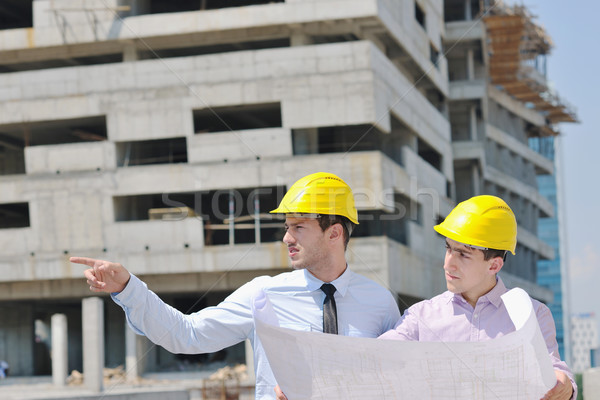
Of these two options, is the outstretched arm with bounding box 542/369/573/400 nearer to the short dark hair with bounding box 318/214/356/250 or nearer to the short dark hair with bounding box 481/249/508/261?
the short dark hair with bounding box 481/249/508/261

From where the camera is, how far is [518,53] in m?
54.5

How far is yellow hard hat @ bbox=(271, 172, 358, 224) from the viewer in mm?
4387

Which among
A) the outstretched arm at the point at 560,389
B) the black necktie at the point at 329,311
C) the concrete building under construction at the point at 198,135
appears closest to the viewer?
the outstretched arm at the point at 560,389

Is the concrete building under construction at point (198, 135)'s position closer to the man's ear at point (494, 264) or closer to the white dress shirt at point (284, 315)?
the white dress shirt at point (284, 315)

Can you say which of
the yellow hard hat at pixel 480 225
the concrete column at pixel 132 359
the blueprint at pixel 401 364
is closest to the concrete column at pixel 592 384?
the yellow hard hat at pixel 480 225

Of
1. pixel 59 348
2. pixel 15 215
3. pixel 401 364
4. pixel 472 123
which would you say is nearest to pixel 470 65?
pixel 472 123

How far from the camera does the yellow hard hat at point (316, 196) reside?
4387 mm

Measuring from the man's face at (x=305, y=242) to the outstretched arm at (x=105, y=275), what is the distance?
2.91 feet

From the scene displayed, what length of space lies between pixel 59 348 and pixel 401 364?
103 feet

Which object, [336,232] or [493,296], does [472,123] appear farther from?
[493,296]

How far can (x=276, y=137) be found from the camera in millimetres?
32750

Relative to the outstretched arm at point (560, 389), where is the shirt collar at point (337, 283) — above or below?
above

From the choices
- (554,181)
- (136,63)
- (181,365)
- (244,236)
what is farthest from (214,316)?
(554,181)

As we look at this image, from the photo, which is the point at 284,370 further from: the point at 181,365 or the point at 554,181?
the point at 554,181
